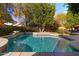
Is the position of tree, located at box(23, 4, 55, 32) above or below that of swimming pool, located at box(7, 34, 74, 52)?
above

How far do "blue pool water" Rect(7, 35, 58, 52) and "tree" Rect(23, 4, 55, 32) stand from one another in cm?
31

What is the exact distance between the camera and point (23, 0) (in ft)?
19.1

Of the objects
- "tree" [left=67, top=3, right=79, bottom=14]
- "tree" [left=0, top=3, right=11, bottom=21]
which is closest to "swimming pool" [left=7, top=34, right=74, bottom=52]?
"tree" [left=0, top=3, right=11, bottom=21]

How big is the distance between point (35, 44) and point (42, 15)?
80 cm

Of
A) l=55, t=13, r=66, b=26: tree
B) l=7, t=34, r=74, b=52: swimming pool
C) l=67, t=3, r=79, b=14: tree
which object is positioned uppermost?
l=67, t=3, r=79, b=14: tree

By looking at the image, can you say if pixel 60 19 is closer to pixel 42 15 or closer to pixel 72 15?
pixel 72 15

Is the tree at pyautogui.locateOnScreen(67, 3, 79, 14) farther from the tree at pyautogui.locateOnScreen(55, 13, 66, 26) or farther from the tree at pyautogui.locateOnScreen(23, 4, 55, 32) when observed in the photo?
the tree at pyautogui.locateOnScreen(23, 4, 55, 32)

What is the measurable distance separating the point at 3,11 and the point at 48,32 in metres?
1.31

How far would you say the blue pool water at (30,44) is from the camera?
20.1 ft

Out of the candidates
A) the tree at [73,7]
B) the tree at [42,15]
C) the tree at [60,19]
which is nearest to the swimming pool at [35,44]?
the tree at [42,15]

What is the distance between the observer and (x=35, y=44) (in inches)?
244

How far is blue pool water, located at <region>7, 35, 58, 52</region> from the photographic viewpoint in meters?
6.13

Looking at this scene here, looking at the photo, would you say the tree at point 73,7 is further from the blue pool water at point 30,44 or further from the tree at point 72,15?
the blue pool water at point 30,44

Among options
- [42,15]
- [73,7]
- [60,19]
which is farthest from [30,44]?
[73,7]
